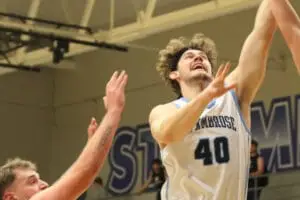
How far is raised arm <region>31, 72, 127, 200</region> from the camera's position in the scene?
3.95 metres

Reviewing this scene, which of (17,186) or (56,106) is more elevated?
(56,106)

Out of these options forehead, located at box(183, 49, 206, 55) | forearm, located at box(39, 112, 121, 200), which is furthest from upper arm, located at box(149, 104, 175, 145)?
forearm, located at box(39, 112, 121, 200)

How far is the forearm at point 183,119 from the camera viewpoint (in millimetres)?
4598

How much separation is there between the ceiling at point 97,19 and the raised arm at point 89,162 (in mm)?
8566

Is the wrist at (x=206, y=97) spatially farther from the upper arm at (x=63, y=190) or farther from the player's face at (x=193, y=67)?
the upper arm at (x=63, y=190)

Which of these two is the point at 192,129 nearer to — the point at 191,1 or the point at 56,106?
the point at 191,1

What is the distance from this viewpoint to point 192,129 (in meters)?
4.98

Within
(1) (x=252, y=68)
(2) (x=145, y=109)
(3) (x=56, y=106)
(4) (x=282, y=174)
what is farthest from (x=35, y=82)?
(1) (x=252, y=68)

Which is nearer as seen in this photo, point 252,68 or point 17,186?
point 17,186

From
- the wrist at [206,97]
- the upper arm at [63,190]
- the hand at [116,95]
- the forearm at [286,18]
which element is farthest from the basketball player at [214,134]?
the upper arm at [63,190]

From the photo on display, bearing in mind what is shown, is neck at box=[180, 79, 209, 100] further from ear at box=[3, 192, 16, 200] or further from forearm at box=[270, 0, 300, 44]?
ear at box=[3, 192, 16, 200]

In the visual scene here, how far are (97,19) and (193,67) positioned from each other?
11245 mm

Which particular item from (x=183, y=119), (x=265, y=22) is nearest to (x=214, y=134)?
(x=183, y=119)

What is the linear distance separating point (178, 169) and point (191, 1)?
10.6 meters
